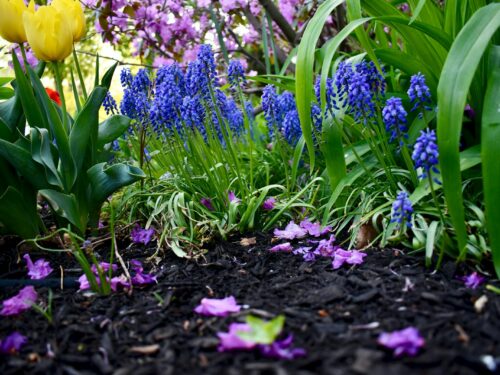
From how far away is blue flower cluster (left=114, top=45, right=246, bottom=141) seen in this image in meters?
2.16

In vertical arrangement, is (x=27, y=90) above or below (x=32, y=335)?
above

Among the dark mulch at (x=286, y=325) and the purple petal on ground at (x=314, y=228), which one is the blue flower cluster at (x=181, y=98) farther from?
the dark mulch at (x=286, y=325)

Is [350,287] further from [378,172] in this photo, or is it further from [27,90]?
[27,90]

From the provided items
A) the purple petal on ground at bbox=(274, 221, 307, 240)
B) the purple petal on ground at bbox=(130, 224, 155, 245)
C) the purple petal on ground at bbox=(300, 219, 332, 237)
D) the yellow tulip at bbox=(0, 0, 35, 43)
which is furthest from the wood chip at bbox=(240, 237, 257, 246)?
the yellow tulip at bbox=(0, 0, 35, 43)

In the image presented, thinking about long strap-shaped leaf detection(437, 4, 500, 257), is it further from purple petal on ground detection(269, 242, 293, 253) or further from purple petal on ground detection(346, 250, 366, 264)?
purple petal on ground detection(269, 242, 293, 253)

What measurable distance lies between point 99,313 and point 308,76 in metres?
1.01

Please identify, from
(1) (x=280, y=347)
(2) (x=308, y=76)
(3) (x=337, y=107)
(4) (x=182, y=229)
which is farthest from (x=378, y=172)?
(1) (x=280, y=347)

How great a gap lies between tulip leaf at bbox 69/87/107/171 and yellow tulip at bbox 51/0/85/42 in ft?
0.73

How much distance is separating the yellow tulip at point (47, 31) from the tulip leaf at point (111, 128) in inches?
15.7

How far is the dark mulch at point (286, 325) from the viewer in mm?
1102

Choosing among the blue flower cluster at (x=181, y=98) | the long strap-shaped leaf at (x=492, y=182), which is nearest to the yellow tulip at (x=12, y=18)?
the blue flower cluster at (x=181, y=98)

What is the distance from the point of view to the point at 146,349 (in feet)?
4.09

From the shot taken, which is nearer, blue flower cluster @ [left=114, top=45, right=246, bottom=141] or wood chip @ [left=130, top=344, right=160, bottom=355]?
wood chip @ [left=130, top=344, right=160, bottom=355]

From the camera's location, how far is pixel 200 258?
1923mm
